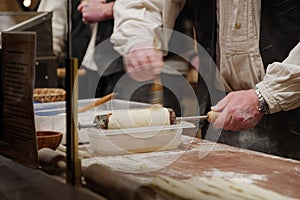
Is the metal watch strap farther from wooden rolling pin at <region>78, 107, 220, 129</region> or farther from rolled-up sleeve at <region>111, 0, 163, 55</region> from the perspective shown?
rolled-up sleeve at <region>111, 0, 163, 55</region>

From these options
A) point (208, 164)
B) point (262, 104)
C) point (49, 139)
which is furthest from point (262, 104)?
point (49, 139)

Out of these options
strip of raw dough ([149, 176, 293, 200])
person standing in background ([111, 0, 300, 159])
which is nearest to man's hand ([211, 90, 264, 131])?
person standing in background ([111, 0, 300, 159])

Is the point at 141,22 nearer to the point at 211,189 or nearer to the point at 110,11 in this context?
the point at 110,11

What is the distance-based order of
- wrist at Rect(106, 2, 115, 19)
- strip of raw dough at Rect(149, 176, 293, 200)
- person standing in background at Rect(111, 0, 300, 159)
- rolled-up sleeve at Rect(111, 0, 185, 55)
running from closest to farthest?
1. strip of raw dough at Rect(149, 176, 293, 200)
2. person standing in background at Rect(111, 0, 300, 159)
3. rolled-up sleeve at Rect(111, 0, 185, 55)
4. wrist at Rect(106, 2, 115, 19)

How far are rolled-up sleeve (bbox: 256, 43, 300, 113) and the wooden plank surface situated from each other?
0.07 m

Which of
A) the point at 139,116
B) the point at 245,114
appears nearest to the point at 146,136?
the point at 139,116

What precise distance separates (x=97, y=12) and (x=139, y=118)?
0.30m

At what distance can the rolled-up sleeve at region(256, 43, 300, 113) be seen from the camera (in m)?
0.68

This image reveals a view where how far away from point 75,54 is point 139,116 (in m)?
0.14

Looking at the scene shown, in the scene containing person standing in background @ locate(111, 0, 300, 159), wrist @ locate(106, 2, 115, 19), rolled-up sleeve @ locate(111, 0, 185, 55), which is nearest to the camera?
person standing in background @ locate(111, 0, 300, 159)

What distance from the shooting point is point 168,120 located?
2.42 feet

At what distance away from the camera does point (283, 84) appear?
Answer: 0.69m

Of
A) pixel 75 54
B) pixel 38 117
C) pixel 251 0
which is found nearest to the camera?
pixel 251 0

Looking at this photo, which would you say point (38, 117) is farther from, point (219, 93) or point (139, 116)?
point (219, 93)
